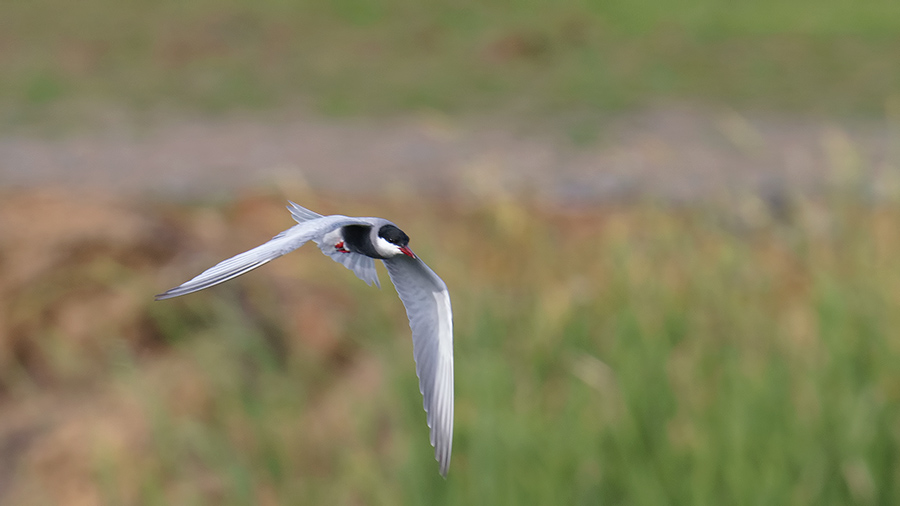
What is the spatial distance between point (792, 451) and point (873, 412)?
13.1 inches

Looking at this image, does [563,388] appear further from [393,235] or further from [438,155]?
[438,155]

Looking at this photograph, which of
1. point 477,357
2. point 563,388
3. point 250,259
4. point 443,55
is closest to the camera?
point 250,259

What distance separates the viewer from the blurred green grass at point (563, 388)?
3209 mm

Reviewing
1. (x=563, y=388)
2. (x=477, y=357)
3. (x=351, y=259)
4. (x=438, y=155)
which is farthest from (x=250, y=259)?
(x=438, y=155)

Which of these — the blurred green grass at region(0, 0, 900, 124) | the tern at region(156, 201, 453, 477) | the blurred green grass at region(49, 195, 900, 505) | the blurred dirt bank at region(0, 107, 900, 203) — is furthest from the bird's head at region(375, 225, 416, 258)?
the blurred green grass at region(0, 0, 900, 124)

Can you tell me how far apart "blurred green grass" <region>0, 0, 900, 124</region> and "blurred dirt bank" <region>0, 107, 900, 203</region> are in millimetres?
963

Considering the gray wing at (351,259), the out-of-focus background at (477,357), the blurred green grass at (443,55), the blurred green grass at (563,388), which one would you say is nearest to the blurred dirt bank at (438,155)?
the blurred green grass at (443,55)

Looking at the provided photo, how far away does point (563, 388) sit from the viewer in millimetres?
3912

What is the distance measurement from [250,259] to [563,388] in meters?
3.32

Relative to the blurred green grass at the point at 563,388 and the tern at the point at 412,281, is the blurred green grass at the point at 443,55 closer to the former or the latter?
the blurred green grass at the point at 563,388

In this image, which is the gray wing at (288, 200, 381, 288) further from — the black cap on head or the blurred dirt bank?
the blurred dirt bank

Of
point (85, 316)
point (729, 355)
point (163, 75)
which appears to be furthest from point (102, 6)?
point (729, 355)

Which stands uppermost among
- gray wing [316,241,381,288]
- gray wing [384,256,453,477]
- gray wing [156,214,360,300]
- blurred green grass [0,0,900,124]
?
gray wing [156,214,360,300]

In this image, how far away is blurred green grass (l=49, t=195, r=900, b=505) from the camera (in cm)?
321
